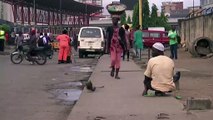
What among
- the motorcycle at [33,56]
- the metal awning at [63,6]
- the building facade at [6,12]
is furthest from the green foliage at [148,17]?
the motorcycle at [33,56]

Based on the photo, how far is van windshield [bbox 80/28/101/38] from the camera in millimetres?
29672

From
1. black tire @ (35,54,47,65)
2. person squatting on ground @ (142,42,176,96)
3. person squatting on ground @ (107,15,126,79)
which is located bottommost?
black tire @ (35,54,47,65)

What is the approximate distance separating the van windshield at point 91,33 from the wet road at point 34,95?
35.9ft

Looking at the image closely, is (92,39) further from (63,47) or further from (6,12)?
(6,12)

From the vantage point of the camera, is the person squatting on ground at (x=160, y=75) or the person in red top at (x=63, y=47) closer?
the person squatting on ground at (x=160, y=75)

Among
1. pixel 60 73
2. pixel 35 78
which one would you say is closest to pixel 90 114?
pixel 35 78

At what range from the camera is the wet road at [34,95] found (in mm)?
9625

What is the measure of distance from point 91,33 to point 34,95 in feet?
57.7

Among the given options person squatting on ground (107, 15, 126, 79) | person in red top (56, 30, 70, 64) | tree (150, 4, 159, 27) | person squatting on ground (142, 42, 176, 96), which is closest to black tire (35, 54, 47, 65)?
person in red top (56, 30, 70, 64)

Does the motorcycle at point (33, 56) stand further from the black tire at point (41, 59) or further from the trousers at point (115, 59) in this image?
the trousers at point (115, 59)

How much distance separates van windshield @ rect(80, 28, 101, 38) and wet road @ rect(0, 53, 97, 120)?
35.9ft

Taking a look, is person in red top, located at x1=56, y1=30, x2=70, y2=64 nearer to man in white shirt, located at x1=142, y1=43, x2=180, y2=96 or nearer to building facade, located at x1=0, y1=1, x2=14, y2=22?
man in white shirt, located at x1=142, y1=43, x2=180, y2=96

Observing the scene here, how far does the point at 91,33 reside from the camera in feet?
97.6

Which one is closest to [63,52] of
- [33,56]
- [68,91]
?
[33,56]
